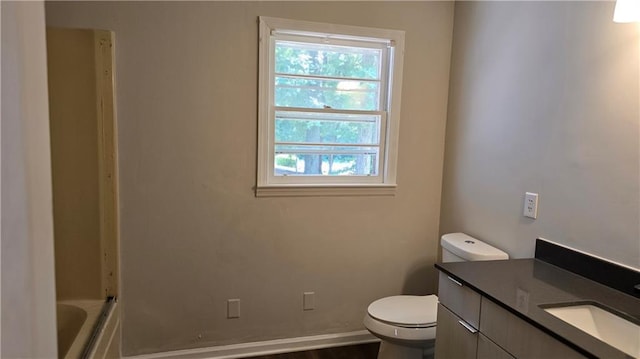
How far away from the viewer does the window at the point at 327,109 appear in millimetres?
2346

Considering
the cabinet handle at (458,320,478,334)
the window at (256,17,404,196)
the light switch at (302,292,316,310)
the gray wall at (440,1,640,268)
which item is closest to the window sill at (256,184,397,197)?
the window at (256,17,404,196)

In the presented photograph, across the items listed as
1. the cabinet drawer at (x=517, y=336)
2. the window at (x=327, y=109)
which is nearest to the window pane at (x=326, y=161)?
the window at (x=327, y=109)

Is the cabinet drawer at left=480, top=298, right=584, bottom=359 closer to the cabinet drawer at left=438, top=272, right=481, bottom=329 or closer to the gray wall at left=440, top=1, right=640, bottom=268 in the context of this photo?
the cabinet drawer at left=438, top=272, right=481, bottom=329

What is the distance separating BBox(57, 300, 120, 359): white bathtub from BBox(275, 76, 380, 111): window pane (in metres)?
1.45

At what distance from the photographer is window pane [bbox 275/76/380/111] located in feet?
7.86

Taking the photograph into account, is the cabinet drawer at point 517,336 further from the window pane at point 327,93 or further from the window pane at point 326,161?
the window pane at point 327,93

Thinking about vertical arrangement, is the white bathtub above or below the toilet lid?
below

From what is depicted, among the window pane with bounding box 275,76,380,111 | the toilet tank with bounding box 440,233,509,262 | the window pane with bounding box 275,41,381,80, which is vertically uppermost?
the window pane with bounding box 275,41,381,80

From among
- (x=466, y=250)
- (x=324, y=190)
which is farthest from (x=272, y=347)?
(x=466, y=250)

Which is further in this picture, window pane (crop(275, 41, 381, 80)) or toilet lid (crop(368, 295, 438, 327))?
window pane (crop(275, 41, 381, 80))

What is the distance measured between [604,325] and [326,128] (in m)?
1.65

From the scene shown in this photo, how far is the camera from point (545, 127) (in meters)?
1.83

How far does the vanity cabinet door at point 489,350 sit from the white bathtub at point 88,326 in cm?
159

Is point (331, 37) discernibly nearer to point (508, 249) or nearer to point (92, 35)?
point (92, 35)
